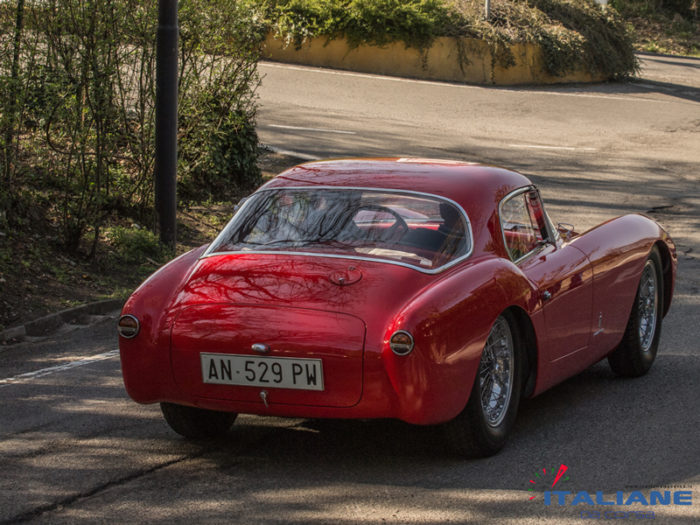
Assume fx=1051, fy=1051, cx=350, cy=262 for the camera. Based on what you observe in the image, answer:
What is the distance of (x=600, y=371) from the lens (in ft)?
23.0

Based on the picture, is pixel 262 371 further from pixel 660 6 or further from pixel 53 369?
pixel 660 6

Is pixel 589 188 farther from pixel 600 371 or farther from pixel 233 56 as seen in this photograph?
pixel 600 371

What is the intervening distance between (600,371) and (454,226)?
2046mm

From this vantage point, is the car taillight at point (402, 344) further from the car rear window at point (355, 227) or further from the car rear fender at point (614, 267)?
the car rear fender at point (614, 267)

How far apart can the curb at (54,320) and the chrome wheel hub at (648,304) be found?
443cm

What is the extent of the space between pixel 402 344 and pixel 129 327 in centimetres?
139

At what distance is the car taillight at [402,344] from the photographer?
4.60m

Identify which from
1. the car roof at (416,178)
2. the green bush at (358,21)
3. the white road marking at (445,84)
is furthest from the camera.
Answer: the green bush at (358,21)

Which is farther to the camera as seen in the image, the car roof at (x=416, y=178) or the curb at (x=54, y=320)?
the curb at (x=54, y=320)

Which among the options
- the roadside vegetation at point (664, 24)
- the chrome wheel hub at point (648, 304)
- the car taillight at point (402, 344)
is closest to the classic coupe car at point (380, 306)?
the car taillight at point (402, 344)

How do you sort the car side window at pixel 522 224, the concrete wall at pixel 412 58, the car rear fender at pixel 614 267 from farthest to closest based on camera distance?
1. the concrete wall at pixel 412 58
2. the car rear fender at pixel 614 267
3. the car side window at pixel 522 224

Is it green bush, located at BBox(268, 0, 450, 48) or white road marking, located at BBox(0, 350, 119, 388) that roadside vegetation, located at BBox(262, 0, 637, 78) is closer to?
green bush, located at BBox(268, 0, 450, 48)

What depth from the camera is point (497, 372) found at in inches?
208

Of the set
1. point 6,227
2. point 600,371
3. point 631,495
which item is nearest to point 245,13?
point 6,227
